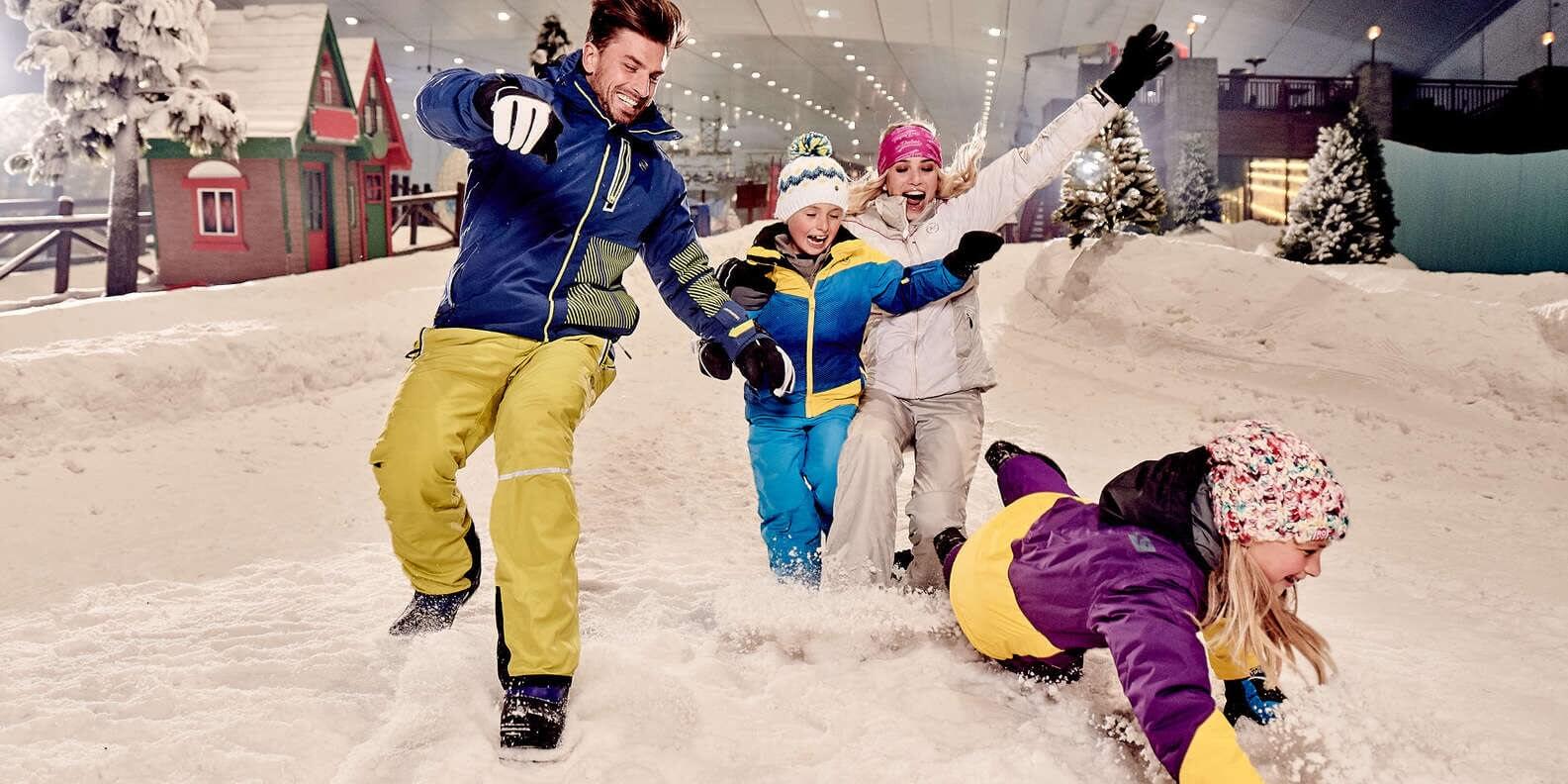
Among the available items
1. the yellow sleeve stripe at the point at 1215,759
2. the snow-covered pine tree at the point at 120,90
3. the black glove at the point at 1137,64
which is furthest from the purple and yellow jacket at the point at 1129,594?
the snow-covered pine tree at the point at 120,90

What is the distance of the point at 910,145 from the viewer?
13.3 feet

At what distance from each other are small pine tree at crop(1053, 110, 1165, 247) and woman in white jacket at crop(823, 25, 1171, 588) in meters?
7.52

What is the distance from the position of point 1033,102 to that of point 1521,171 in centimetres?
1494

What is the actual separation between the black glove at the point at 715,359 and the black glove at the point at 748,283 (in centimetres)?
35

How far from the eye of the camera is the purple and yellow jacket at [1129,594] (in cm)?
202

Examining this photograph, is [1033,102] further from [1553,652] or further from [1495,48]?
[1553,652]

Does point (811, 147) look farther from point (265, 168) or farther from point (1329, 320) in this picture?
point (265, 168)

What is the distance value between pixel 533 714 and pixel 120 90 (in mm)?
11567

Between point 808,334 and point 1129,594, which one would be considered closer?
point 1129,594

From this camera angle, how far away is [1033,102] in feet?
85.0

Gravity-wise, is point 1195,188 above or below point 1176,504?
above

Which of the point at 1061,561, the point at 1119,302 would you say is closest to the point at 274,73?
the point at 1119,302

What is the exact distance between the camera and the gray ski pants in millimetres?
3447

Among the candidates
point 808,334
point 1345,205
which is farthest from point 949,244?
point 1345,205
